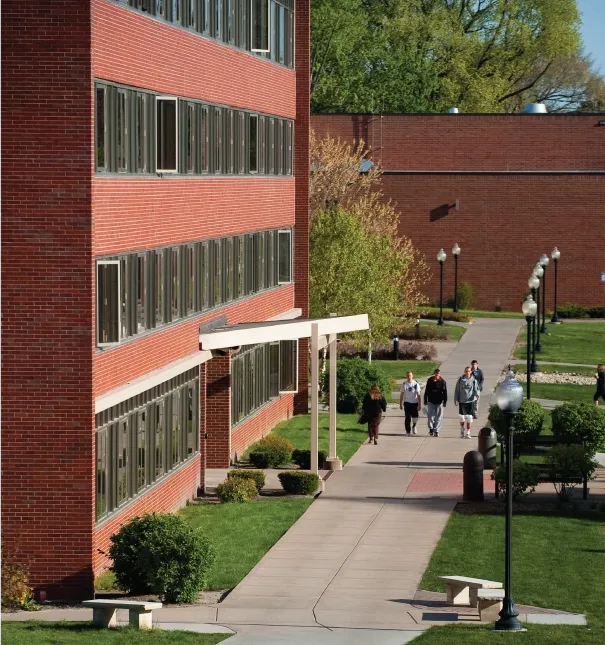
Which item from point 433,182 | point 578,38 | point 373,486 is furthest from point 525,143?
point 373,486

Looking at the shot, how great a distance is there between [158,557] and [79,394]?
2.63 m

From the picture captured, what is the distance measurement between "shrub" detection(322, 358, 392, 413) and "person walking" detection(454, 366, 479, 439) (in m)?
4.14

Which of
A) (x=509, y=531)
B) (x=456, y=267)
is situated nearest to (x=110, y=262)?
(x=509, y=531)

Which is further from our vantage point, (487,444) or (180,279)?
(487,444)

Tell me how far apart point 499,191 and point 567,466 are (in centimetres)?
4755

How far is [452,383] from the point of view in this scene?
50.9m

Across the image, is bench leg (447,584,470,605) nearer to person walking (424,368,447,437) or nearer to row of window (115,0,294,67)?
row of window (115,0,294,67)

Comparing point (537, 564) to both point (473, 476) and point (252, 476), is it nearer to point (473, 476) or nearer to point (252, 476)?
point (473, 476)

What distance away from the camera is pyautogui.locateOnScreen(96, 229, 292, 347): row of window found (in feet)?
79.8

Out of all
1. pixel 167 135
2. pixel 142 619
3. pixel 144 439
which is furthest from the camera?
pixel 167 135

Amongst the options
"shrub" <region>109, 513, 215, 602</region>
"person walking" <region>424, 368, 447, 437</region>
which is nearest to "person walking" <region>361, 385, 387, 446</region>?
"person walking" <region>424, 368, 447, 437</region>

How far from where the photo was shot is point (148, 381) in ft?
86.5

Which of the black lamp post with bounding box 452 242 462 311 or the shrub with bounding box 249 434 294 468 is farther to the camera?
the black lamp post with bounding box 452 242 462 311

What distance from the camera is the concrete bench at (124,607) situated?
2039cm
